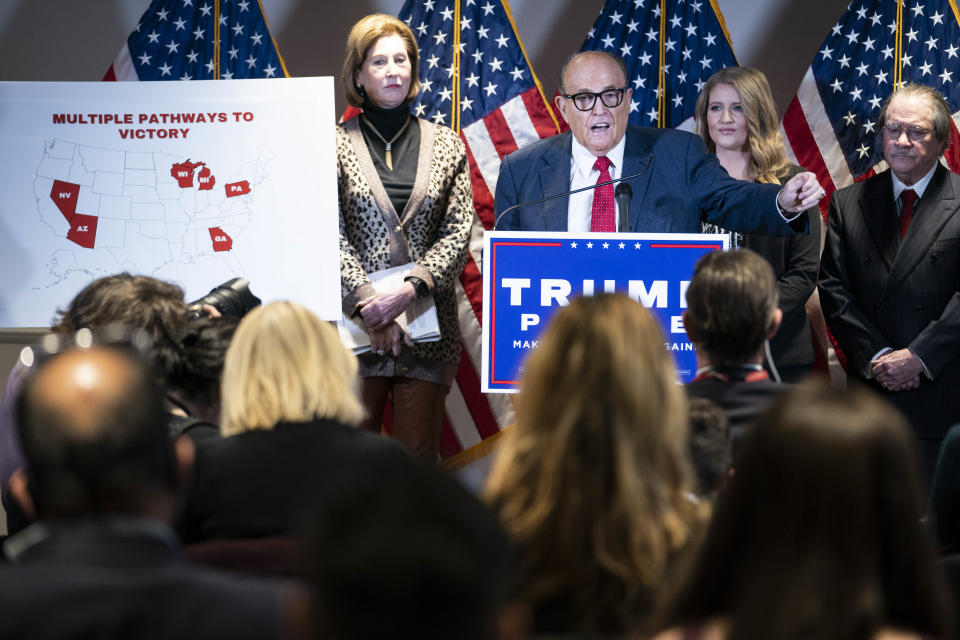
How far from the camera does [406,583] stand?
0.93 meters

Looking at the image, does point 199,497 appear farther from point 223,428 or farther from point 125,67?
point 125,67

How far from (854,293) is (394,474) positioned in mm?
3918

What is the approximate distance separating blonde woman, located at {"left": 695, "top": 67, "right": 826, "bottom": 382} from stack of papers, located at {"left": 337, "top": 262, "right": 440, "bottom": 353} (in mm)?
1224

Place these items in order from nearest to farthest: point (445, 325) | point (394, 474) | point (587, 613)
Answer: point (394, 474) → point (587, 613) → point (445, 325)

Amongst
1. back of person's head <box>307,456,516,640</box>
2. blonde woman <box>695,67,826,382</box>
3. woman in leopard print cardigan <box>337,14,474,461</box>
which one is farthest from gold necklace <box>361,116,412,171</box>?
back of person's head <box>307,456,516,640</box>

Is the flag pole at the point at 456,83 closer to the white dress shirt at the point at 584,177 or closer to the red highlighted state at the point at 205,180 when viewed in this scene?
the white dress shirt at the point at 584,177

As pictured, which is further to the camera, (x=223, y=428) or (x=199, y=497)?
(x=223, y=428)

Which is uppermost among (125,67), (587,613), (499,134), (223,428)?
(125,67)

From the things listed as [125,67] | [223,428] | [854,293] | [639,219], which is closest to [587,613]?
[223,428]

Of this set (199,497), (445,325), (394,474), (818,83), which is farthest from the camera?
(818,83)

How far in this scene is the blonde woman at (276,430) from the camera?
2.04m

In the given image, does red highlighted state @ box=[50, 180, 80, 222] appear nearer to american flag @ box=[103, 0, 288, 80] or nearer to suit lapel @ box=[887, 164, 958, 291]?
american flag @ box=[103, 0, 288, 80]

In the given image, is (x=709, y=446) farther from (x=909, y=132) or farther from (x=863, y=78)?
(x=863, y=78)

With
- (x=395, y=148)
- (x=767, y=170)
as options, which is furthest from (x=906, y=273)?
(x=395, y=148)
